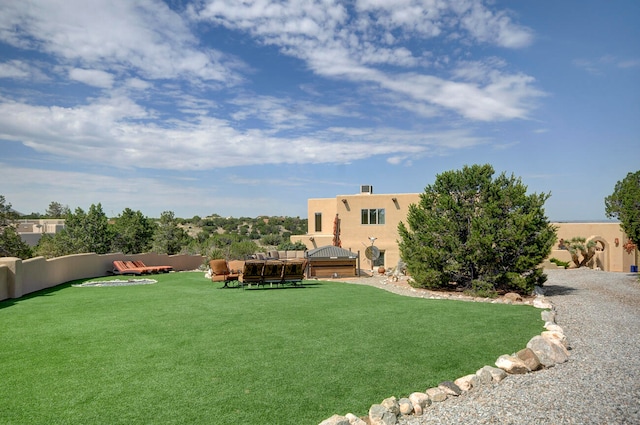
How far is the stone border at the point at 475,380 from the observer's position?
443 centimetres

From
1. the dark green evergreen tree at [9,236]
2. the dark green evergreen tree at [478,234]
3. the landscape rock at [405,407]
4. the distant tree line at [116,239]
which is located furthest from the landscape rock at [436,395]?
the dark green evergreen tree at [9,236]

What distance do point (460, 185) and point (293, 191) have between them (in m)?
24.2

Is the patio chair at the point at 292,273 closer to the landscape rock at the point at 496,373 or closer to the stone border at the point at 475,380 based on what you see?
the stone border at the point at 475,380

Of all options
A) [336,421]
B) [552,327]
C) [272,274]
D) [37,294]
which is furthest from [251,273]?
[336,421]

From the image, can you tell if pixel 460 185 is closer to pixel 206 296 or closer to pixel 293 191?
pixel 206 296

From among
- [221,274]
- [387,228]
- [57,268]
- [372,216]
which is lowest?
[221,274]

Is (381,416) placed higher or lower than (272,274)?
lower

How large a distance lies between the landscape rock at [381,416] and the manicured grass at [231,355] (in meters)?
0.18

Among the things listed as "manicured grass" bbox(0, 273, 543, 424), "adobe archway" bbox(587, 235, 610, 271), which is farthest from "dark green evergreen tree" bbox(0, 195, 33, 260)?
"adobe archway" bbox(587, 235, 610, 271)

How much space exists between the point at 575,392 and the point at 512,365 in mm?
877

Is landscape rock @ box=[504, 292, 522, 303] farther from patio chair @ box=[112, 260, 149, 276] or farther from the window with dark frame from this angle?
patio chair @ box=[112, 260, 149, 276]

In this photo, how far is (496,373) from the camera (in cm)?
570

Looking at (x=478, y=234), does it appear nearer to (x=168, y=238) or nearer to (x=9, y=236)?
(x=9, y=236)

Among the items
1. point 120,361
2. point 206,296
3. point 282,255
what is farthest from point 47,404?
point 282,255
